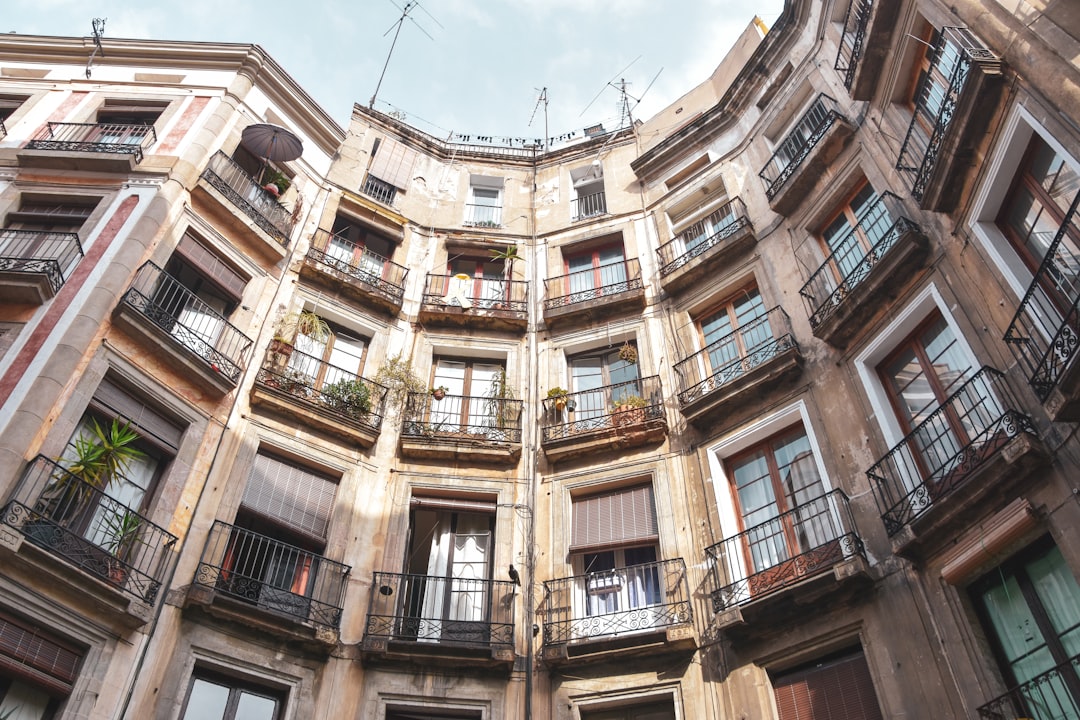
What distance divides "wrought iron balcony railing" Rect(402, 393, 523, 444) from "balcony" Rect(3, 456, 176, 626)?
447cm

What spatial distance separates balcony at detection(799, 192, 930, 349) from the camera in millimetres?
10930

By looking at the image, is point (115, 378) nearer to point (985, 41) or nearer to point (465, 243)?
point (465, 243)

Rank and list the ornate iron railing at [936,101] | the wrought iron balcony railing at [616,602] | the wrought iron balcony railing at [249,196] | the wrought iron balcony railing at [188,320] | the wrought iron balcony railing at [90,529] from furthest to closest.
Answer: the wrought iron balcony railing at [249,196] < the wrought iron balcony railing at [188,320] < the wrought iron balcony railing at [616,602] < the ornate iron railing at [936,101] < the wrought iron balcony railing at [90,529]

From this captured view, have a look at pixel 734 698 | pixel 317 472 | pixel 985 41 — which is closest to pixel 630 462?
pixel 734 698

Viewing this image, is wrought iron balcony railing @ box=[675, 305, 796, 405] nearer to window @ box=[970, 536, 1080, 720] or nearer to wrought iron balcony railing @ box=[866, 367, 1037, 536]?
wrought iron balcony railing @ box=[866, 367, 1037, 536]

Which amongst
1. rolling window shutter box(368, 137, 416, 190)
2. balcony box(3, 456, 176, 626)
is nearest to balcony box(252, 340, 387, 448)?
balcony box(3, 456, 176, 626)

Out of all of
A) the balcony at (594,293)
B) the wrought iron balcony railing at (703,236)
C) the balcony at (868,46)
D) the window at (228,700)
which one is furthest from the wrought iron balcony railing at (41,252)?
the balcony at (868,46)

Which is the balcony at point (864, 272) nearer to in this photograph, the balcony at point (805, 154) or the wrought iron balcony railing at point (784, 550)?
the balcony at point (805, 154)

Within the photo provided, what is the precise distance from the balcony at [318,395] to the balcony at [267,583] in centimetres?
216

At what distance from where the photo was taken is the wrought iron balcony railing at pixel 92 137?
14.4 metres

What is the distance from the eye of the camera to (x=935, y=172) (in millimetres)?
10156

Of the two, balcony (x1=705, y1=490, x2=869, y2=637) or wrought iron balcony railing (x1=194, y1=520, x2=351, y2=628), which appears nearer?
balcony (x1=705, y1=490, x2=869, y2=637)

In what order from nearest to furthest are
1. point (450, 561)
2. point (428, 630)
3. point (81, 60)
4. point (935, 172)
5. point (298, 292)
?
point (935, 172) < point (428, 630) < point (450, 561) < point (298, 292) < point (81, 60)

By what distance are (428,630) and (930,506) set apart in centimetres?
690
